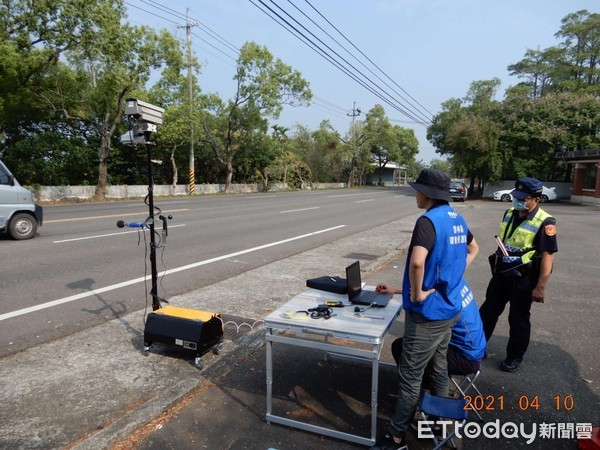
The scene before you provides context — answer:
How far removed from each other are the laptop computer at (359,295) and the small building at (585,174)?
31.9 m

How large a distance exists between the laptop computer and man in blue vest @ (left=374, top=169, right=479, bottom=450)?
68 centimetres

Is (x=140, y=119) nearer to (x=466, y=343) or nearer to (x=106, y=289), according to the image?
(x=106, y=289)

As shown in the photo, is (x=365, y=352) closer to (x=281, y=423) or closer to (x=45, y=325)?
(x=281, y=423)

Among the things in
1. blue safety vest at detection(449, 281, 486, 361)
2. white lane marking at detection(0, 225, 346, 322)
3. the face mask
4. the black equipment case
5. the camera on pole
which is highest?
the camera on pole

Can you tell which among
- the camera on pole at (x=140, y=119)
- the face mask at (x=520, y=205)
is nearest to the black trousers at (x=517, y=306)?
the face mask at (x=520, y=205)

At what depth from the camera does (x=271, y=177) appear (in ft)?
152

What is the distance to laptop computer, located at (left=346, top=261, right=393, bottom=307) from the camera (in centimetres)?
348

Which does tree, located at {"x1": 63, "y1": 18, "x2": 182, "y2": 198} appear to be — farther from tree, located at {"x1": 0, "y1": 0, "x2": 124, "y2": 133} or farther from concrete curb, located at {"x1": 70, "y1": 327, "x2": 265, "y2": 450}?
concrete curb, located at {"x1": 70, "y1": 327, "x2": 265, "y2": 450}

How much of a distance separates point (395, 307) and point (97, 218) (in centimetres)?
1364

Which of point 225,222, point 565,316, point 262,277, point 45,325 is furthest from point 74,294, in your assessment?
point 225,222

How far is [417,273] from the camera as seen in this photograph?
2.59m

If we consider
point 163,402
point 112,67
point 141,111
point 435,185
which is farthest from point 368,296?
point 112,67

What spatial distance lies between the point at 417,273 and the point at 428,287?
159mm

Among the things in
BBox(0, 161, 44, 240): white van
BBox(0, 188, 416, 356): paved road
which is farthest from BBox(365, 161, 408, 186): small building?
BBox(0, 161, 44, 240): white van
